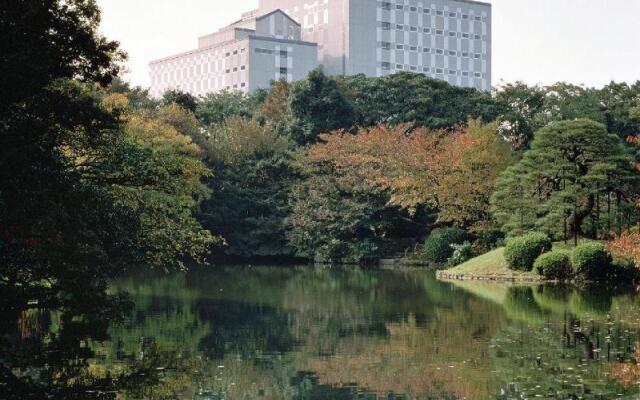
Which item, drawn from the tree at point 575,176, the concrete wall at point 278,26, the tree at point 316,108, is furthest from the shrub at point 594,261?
the concrete wall at point 278,26

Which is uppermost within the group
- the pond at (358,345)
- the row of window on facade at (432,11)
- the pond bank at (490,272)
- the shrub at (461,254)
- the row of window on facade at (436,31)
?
the row of window on facade at (432,11)

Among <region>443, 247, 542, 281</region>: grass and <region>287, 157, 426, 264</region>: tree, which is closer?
<region>443, 247, 542, 281</region>: grass

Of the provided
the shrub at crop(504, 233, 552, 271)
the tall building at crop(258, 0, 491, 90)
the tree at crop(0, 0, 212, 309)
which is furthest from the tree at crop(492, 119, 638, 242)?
the tall building at crop(258, 0, 491, 90)

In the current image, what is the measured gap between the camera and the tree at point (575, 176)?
39062 millimetres

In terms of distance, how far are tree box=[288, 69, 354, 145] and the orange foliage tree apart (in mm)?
1265

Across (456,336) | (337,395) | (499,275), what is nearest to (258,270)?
(499,275)

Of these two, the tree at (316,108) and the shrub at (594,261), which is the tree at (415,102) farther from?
the shrub at (594,261)

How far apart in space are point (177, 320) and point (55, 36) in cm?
875

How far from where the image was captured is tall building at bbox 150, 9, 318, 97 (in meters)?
105

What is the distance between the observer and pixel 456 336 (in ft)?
70.4

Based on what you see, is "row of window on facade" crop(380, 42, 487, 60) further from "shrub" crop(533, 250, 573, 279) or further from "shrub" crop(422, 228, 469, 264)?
"shrub" crop(533, 250, 573, 279)

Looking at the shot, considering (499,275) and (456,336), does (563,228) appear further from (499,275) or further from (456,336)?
(456,336)

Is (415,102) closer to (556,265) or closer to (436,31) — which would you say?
(556,265)

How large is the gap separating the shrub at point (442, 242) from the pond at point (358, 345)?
1554 centimetres
